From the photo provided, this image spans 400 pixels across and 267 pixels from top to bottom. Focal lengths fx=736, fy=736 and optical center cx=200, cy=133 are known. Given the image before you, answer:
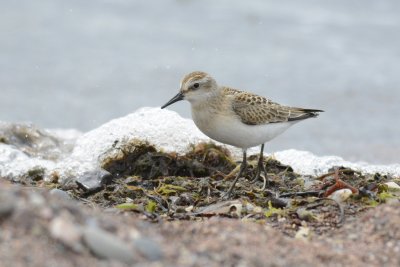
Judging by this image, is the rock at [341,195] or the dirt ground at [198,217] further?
the rock at [341,195]

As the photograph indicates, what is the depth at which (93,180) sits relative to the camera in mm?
6828

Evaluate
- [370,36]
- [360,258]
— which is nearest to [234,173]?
[360,258]

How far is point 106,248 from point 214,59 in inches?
389

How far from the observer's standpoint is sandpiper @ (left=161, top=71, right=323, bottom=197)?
6.64 metres

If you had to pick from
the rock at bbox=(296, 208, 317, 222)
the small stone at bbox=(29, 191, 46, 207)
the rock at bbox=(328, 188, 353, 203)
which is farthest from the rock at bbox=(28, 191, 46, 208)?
the rock at bbox=(328, 188, 353, 203)

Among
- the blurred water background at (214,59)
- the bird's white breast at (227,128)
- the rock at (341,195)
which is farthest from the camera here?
the blurred water background at (214,59)

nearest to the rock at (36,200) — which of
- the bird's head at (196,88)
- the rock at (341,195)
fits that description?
the rock at (341,195)

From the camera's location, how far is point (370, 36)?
13.9 meters

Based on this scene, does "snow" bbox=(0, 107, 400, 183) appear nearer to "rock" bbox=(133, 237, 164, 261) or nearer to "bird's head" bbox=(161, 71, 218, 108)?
"bird's head" bbox=(161, 71, 218, 108)

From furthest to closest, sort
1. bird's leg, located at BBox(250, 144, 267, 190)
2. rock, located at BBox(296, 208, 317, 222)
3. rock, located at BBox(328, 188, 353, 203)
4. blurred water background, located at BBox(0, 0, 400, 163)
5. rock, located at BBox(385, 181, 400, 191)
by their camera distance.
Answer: blurred water background, located at BBox(0, 0, 400, 163) → bird's leg, located at BBox(250, 144, 267, 190) → rock, located at BBox(385, 181, 400, 191) → rock, located at BBox(328, 188, 353, 203) → rock, located at BBox(296, 208, 317, 222)

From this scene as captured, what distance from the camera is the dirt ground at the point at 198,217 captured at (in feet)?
12.0

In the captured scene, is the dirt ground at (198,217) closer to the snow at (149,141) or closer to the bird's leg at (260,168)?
the bird's leg at (260,168)

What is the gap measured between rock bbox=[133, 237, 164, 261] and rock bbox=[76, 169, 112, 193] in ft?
9.95

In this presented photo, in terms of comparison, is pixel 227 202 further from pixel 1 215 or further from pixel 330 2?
pixel 330 2
